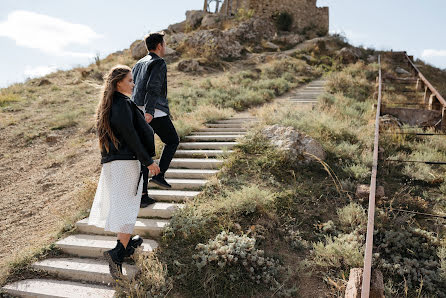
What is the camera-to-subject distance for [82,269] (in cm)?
371

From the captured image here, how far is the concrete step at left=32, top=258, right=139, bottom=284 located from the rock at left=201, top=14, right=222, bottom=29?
19869 millimetres

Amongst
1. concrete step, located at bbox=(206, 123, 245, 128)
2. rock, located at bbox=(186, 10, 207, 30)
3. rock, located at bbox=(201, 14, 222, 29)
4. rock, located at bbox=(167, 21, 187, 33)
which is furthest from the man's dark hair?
rock, located at bbox=(167, 21, 187, 33)

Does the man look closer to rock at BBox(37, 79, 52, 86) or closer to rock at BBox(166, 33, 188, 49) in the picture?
rock at BBox(37, 79, 52, 86)

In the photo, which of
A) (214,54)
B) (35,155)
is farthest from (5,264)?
(214,54)

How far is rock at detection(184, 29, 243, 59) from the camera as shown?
17.9 m

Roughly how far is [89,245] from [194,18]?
73.0 feet

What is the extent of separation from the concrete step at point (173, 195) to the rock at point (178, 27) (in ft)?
68.5

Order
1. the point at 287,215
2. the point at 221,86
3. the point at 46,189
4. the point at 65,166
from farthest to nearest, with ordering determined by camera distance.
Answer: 1. the point at 221,86
2. the point at 65,166
3. the point at 46,189
4. the point at 287,215

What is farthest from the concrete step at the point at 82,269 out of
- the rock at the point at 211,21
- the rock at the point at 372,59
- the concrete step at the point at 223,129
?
the rock at the point at 211,21

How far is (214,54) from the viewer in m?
17.7

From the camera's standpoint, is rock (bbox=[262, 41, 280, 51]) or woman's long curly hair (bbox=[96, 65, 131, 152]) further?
rock (bbox=[262, 41, 280, 51])

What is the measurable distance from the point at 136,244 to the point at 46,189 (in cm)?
357

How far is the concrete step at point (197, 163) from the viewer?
5.74 m

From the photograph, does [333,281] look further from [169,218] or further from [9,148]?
[9,148]
